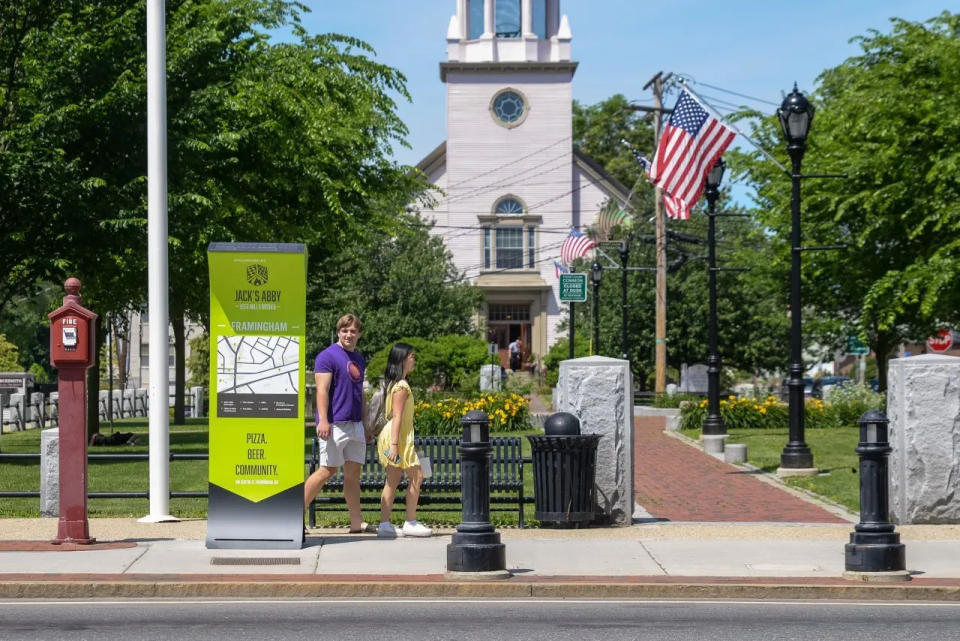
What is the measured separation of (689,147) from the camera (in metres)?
25.2

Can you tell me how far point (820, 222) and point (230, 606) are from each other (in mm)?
29173

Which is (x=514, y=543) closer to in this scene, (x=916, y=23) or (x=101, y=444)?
(x=101, y=444)

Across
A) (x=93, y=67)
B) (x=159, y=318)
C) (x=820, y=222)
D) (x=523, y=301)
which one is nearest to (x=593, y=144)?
(x=523, y=301)

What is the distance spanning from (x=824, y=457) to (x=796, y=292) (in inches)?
A: 152

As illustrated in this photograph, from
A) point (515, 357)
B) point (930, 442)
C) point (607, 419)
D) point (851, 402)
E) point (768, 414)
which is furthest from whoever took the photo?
point (515, 357)

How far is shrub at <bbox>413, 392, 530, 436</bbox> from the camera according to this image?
93.0 feet

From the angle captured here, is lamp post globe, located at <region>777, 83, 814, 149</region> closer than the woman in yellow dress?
No

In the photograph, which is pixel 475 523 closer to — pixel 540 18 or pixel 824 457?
pixel 824 457

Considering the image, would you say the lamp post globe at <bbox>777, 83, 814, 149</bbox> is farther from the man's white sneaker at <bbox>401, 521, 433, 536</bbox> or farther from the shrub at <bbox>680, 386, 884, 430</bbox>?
the shrub at <bbox>680, 386, 884, 430</bbox>

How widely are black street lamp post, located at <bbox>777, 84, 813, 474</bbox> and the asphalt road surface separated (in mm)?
9847

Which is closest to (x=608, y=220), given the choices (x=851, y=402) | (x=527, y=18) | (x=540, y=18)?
(x=527, y=18)

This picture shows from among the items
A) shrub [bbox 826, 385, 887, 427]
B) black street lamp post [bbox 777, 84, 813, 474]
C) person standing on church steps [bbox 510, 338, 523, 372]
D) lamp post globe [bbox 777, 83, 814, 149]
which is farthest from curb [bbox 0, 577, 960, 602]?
person standing on church steps [bbox 510, 338, 523, 372]

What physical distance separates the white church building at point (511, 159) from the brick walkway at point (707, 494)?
40.3 metres

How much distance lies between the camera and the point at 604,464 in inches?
532
